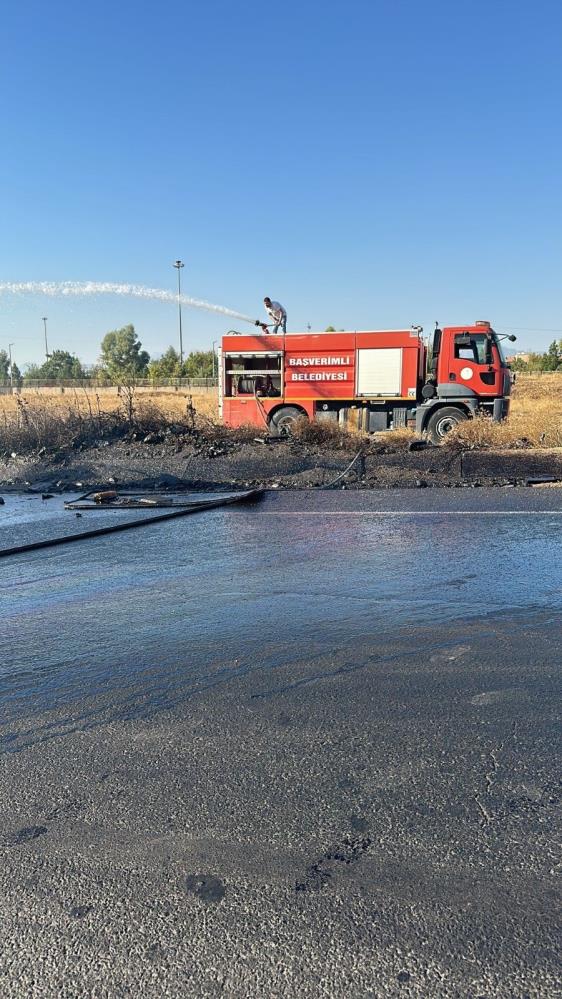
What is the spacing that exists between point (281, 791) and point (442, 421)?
55.0 ft

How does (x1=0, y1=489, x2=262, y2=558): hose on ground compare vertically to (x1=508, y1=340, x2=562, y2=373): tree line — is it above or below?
below

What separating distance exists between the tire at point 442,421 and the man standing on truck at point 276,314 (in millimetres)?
5348

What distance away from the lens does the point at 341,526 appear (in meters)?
9.02

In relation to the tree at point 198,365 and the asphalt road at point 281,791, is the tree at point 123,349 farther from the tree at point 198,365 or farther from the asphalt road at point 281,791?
the asphalt road at point 281,791

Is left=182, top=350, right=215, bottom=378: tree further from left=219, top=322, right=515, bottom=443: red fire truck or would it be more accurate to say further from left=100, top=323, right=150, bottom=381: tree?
left=219, top=322, right=515, bottom=443: red fire truck

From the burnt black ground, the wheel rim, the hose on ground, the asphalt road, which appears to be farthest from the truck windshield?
the asphalt road

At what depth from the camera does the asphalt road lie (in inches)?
80.7

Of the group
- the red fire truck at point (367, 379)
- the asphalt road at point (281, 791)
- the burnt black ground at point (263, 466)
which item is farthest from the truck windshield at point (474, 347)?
the asphalt road at point (281, 791)

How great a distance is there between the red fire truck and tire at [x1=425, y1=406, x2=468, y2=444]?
0.03 m

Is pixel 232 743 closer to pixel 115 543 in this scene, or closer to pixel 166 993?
pixel 166 993

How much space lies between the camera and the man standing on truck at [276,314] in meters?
20.5

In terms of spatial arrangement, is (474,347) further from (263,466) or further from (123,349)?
(123,349)

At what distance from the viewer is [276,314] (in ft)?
68.6

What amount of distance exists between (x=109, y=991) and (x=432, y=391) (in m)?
18.8
